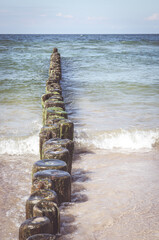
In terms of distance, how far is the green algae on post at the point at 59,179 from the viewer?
8.70ft

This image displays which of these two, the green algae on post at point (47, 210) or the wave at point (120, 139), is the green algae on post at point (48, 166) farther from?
the wave at point (120, 139)

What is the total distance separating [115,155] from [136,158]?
0.35 meters

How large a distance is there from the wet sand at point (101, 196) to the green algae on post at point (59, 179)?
0.79ft

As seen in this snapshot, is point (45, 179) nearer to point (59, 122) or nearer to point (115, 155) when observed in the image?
point (59, 122)

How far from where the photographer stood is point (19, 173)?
13.6 feet

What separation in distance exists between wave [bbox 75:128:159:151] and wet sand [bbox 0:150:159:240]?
409 mm

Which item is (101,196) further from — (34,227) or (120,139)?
(120,139)

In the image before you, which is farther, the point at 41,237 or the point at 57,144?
the point at 57,144

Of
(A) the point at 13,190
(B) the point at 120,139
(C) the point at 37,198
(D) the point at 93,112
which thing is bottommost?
(A) the point at 13,190

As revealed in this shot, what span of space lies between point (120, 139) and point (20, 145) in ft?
6.23

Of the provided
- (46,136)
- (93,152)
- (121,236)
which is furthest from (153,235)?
(93,152)

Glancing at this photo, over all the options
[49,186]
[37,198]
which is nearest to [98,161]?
[49,186]

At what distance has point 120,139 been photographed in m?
5.74

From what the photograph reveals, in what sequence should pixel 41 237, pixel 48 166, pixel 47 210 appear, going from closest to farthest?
pixel 41 237
pixel 47 210
pixel 48 166
